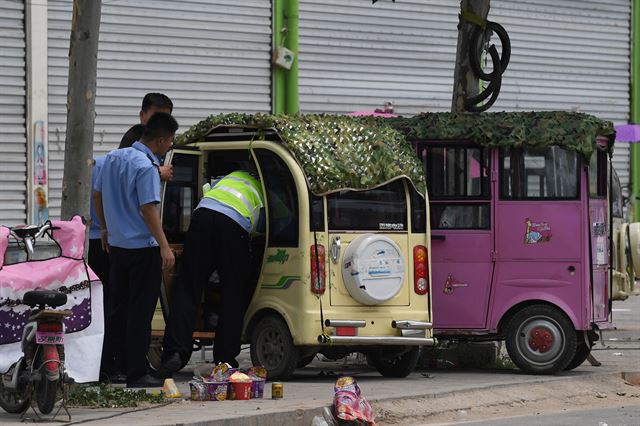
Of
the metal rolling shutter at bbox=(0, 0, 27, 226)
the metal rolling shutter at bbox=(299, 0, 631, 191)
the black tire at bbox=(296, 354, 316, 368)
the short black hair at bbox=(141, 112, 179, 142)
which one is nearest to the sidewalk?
the black tire at bbox=(296, 354, 316, 368)

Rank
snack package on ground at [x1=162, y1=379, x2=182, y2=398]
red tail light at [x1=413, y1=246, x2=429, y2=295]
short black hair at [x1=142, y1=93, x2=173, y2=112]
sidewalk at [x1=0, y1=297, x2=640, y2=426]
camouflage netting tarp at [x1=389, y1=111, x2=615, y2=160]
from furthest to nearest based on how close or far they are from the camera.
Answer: camouflage netting tarp at [x1=389, y1=111, x2=615, y2=160]
red tail light at [x1=413, y1=246, x2=429, y2=295]
short black hair at [x1=142, y1=93, x2=173, y2=112]
snack package on ground at [x1=162, y1=379, x2=182, y2=398]
sidewalk at [x1=0, y1=297, x2=640, y2=426]

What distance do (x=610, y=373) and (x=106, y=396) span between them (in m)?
4.92

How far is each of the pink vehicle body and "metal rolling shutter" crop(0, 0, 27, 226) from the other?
11.1 metres

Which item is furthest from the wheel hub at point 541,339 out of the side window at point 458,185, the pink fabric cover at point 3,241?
the pink fabric cover at point 3,241

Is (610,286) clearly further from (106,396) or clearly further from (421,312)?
(106,396)

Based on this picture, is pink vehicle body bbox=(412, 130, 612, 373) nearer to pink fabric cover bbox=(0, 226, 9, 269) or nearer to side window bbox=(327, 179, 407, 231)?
side window bbox=(327, 179, 407, 231)

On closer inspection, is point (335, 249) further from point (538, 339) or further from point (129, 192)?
point (538, 339)

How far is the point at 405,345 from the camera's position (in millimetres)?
12250

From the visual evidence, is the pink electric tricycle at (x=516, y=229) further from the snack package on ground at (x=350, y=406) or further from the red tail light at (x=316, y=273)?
the snack package on ground at (x=350, y=406)

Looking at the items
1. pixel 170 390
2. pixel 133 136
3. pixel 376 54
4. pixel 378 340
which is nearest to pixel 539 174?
pixel 378 340

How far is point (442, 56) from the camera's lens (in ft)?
93.8

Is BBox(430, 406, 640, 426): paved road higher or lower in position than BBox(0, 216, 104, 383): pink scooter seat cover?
lower

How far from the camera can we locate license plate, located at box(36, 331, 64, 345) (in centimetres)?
910

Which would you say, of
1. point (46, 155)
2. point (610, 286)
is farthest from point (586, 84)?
point (610, 286)
